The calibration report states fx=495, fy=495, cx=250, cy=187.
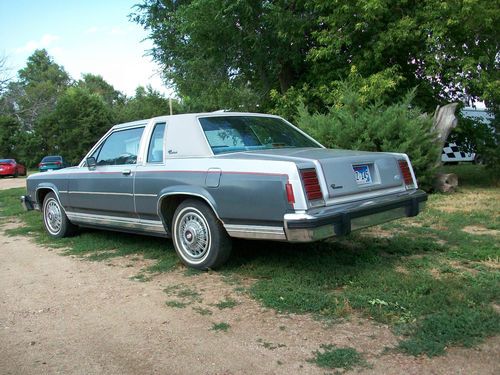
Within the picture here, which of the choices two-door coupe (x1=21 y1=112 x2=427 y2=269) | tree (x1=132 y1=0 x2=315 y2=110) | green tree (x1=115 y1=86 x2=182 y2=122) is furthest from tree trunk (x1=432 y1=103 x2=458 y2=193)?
green tree (x1=115 y1=86 x2=182 y2=122)

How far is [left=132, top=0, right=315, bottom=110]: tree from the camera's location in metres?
13.9

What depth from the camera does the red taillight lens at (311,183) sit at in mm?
4102

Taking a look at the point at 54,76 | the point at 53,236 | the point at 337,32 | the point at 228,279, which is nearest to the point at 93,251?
the point at 53,236

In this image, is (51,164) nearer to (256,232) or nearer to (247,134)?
(247,134)

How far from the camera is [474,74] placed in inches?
459

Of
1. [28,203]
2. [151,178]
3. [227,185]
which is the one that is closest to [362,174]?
[227,185]

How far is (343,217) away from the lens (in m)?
4.15

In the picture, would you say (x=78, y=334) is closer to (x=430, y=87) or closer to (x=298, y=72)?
(x=430, y=87)

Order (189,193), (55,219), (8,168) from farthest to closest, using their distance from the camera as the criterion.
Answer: (8,168) → (55,219) → (189,193)

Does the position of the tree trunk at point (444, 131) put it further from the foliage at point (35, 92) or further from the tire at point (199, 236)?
the foliage at point (35, 92)

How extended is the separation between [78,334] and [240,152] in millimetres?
2262

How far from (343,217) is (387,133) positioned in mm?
6092

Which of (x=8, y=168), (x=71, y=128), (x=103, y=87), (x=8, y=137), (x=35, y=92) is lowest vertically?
(x=8, y=168)

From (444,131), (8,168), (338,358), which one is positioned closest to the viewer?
(338,358)
